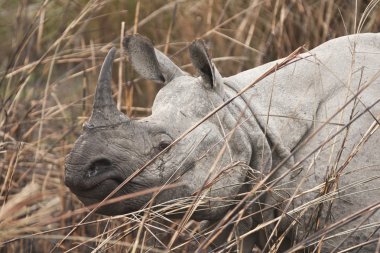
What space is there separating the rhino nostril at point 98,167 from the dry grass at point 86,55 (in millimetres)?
1060

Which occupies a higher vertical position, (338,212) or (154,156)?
(154,156)

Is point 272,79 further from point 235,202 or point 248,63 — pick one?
point 248,63

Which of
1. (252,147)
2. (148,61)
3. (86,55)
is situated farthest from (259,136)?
(86,55)

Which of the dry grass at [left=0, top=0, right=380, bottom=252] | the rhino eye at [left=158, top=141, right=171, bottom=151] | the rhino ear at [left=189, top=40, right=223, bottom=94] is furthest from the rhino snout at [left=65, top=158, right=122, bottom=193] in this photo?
the dry grass at [left=0, top=0, right=380, bottom=252]

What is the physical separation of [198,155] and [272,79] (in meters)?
0.57

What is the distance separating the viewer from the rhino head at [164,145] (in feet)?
11.2

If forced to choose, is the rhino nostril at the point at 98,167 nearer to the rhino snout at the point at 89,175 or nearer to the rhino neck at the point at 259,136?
the rhino snout at the point at 89,175

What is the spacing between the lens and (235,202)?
3.77 metres

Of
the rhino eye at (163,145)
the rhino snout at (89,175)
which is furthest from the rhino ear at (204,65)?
the rhino snout at (89,175)

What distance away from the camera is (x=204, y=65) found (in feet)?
12.7

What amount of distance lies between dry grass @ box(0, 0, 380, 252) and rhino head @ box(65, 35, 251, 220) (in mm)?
815

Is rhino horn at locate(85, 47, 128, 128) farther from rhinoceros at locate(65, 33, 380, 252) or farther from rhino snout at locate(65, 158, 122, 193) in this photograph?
rhino snout at locate(65, 158, 122, 193)

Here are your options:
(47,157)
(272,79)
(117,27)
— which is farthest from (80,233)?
(117,27)


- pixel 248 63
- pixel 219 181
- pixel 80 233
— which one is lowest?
pixel 80 233
